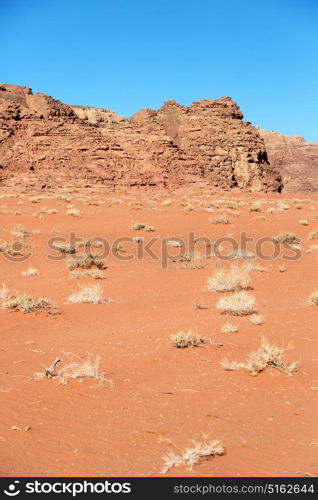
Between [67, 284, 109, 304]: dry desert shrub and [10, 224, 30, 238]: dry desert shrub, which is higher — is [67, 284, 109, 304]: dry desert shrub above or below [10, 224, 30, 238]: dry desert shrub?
below

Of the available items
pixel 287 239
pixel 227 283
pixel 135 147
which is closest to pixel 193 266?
pixel 227 283

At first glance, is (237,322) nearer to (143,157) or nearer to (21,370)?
(21,370)

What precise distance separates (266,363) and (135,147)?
2098 inches

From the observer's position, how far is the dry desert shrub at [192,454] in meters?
3.04

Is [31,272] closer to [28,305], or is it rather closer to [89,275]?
[89,275]

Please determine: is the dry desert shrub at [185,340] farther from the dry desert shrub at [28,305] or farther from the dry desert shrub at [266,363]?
the dry desert shrub at [28,305]

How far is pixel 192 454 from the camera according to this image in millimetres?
3092

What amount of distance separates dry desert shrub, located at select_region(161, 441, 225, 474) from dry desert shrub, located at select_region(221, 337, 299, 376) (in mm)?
1835

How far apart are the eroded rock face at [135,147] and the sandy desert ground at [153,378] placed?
39.2 metres

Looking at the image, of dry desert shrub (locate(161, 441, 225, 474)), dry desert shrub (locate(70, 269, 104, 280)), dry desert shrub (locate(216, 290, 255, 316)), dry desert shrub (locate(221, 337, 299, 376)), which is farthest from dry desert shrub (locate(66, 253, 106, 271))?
dry desert shrub (locate(161, 441, 225, 474))

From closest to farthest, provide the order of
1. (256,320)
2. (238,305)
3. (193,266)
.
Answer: (256,320) → (238,305) → (193,266)

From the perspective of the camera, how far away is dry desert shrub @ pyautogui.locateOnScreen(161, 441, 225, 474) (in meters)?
3.04

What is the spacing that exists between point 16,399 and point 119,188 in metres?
45.5

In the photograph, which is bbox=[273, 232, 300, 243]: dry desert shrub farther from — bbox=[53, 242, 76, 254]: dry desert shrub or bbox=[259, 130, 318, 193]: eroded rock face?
bbox=[259, 130, 318, 193]: eroded rock face
